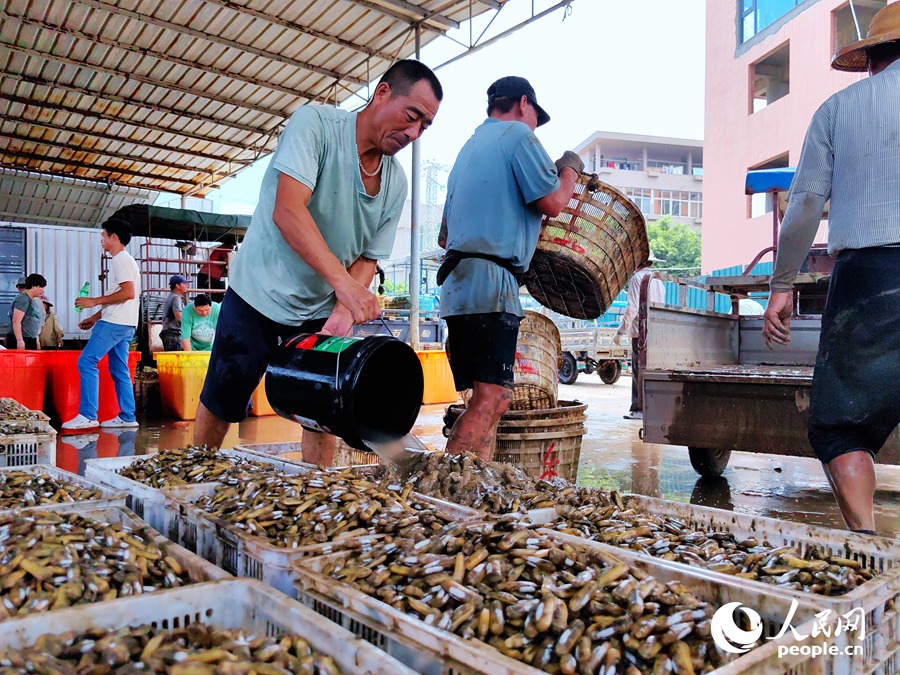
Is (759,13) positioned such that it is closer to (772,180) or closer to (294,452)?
(772,180)

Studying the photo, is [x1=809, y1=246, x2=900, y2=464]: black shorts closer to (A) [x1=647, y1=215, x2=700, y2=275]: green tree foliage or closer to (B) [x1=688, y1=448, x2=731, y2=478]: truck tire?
(B) [x1=688, y1=448, x2=731, y2=478]: truck tire

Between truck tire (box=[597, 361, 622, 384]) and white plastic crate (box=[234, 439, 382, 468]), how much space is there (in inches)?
504

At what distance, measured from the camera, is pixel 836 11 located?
15.2 meters

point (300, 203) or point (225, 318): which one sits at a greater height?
point (300, 203)

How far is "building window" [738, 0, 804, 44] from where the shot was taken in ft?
57.0

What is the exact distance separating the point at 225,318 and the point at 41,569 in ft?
5.46

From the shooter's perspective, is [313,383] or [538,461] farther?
[538,461]

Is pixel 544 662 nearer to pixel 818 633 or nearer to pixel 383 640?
pixel 383 640

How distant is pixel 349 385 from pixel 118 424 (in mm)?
6311

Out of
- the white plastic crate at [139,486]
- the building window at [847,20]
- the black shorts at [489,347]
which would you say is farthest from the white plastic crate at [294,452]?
the building window at [847,20]

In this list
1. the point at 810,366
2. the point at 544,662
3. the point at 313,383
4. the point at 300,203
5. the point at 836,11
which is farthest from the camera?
the point at 836,11

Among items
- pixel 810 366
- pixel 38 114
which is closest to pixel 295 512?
pixel 810 366

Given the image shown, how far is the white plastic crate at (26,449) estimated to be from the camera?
3428 mm

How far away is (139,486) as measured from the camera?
A: 2.22 m
